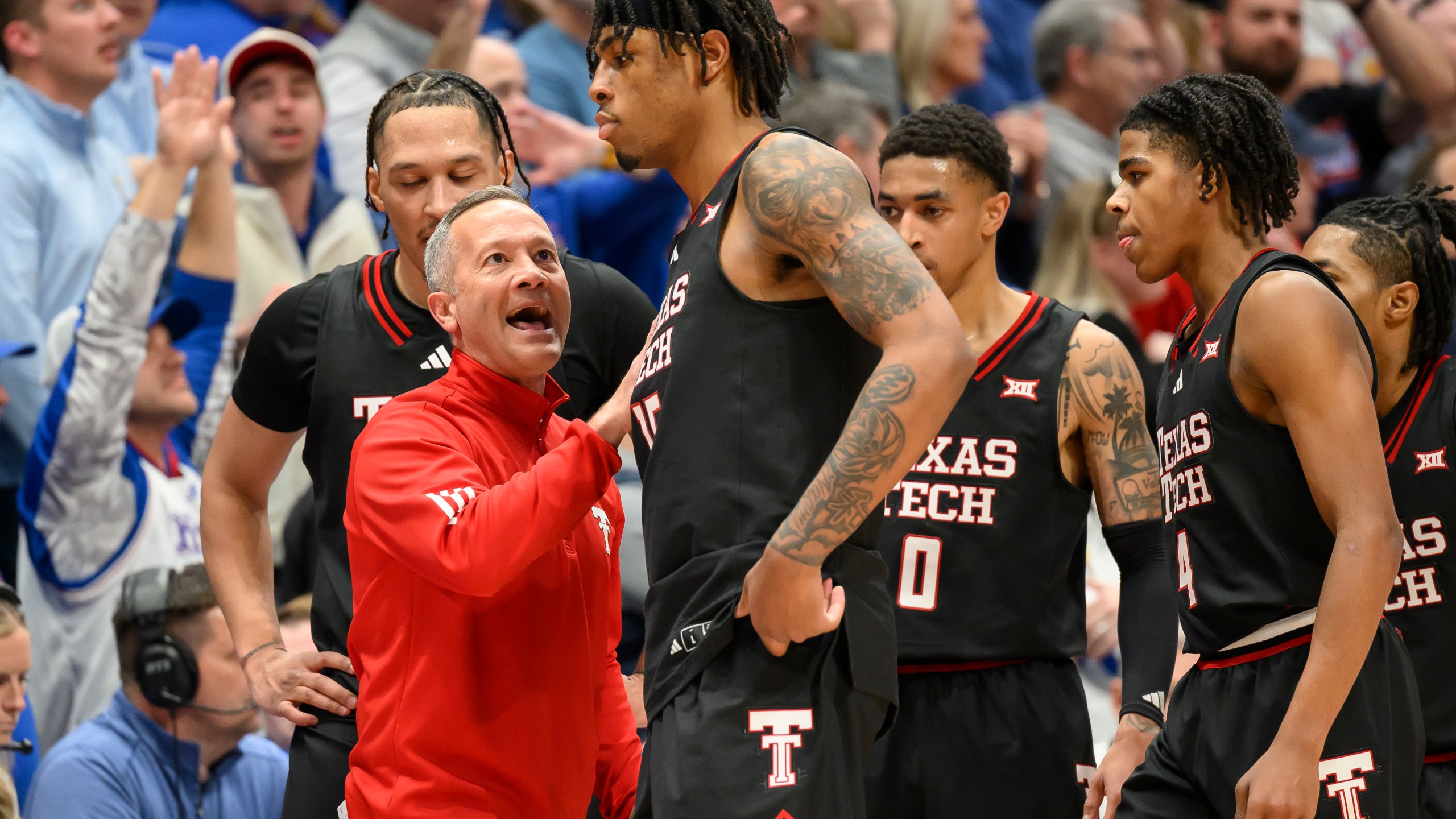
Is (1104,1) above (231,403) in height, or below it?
above

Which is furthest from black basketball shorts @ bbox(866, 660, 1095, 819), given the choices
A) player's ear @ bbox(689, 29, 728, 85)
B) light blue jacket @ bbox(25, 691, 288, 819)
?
light blue jacket @ bbox(25, 691, 288, 819)

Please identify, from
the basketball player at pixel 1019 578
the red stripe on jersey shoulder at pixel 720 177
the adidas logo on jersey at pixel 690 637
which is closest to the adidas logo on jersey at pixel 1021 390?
the basketball player at pixel 1019 578

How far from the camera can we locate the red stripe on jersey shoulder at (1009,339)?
13.0ft

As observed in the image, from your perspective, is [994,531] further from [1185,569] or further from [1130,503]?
[1185,569]

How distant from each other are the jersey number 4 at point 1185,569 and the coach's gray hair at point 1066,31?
6052 millimetres

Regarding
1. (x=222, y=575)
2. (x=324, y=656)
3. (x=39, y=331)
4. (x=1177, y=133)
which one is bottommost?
(x=324, y=656)

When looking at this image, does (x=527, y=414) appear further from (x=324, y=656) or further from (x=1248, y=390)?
(x=1248, y=390)

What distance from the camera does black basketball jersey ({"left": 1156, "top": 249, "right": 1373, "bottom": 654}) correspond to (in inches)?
124

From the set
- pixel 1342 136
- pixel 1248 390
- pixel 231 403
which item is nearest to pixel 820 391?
pixel 1248 390

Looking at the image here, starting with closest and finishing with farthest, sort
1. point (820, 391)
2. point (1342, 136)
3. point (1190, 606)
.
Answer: point (820, 391) < point (1190, 606) < point (1342, 136)

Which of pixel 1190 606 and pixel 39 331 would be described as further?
pixel 39 331

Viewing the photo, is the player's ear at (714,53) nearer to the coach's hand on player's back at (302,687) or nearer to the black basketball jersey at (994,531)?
the black basketball jersey at (994,531)

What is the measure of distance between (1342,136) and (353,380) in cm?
791

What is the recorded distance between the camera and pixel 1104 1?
9.07 m
